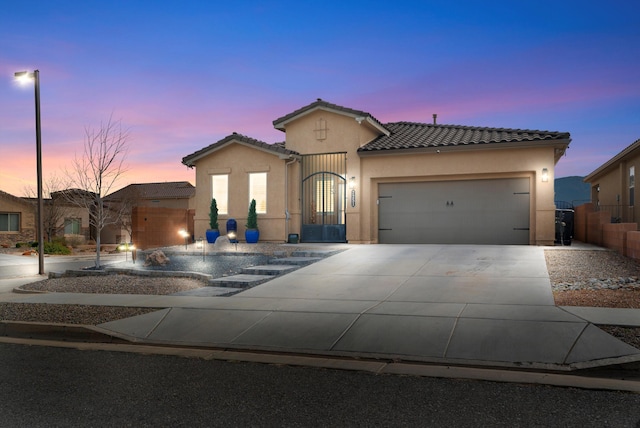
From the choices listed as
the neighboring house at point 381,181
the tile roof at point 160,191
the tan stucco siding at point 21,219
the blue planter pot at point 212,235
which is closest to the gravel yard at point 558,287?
the neighboring house at point 381,181

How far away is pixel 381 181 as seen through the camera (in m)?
20.8

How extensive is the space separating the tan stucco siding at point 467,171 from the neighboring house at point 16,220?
101ft

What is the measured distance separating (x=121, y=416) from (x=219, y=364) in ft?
6.28

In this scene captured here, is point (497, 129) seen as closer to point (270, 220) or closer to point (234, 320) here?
point (270, 220)

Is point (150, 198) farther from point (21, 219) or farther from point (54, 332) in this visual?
point (54, 332)

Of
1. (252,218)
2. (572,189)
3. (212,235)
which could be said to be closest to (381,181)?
(252,218)

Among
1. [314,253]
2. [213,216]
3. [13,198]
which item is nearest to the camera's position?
[314,253]

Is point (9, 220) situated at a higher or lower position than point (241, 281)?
higher

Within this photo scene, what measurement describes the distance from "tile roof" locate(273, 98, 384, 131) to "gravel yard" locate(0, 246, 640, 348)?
28.9ft

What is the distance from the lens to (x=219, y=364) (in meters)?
6.57

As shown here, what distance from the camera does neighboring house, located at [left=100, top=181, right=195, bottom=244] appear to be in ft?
148

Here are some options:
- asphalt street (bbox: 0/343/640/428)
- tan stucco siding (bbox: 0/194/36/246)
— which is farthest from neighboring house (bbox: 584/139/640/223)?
tan stucco siding (bbox: 0/194/36/246)

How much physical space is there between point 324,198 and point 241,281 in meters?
9.85

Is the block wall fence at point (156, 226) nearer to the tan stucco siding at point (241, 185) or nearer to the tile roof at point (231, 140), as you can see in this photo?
the tan stucco siding at point (241, 185)
